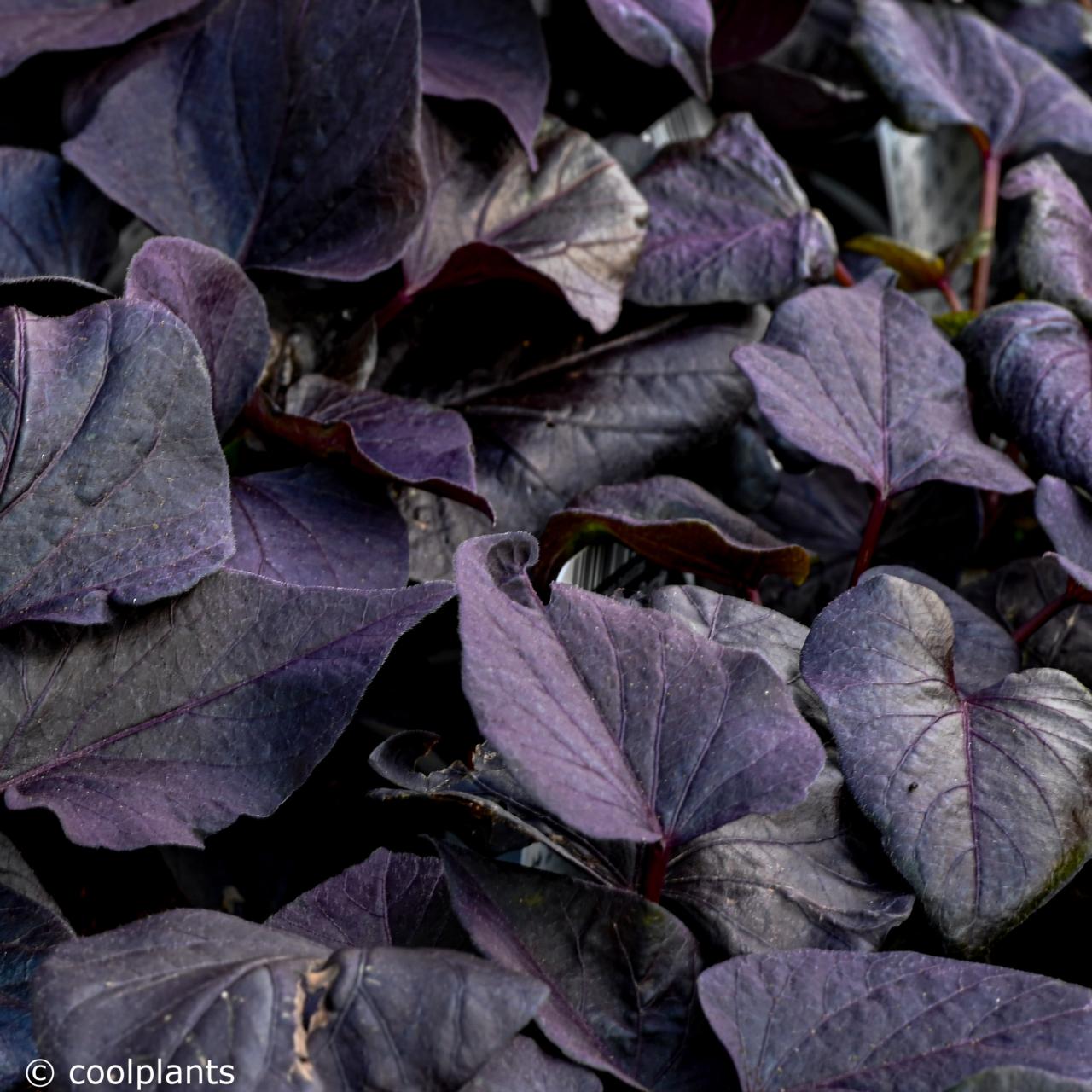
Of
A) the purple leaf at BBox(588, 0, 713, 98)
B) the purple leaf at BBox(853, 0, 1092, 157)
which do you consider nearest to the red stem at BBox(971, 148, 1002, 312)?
the purple leaf at BBox(853, 0, 1092, 157)

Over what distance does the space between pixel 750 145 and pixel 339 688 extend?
608mm

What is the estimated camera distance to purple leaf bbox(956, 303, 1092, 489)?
0.72 metres

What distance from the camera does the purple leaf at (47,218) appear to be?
29.6 inches

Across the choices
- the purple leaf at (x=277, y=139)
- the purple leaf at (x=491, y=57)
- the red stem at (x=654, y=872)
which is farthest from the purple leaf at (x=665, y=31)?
the red stem at (x=654, y=872)

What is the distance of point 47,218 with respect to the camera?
77 cm

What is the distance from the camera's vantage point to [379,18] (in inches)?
28.6

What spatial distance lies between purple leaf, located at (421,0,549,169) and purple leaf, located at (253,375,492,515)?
0.75 ft

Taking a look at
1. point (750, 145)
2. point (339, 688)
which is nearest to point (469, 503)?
point (339, 688)

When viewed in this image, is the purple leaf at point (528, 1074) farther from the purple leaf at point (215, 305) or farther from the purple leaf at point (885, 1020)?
the purple leaf at point (215, 305)

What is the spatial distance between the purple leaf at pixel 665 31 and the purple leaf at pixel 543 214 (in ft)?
0.24

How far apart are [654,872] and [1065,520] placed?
13.0 inches

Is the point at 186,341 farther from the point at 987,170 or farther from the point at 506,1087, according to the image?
the point at 987,170

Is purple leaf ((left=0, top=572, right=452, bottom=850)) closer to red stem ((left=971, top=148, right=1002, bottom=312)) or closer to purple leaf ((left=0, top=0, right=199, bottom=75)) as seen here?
purple leaf ((left=0, top=0, right=199, bottom=75))

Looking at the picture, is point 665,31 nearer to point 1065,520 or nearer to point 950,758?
point 1065,520
